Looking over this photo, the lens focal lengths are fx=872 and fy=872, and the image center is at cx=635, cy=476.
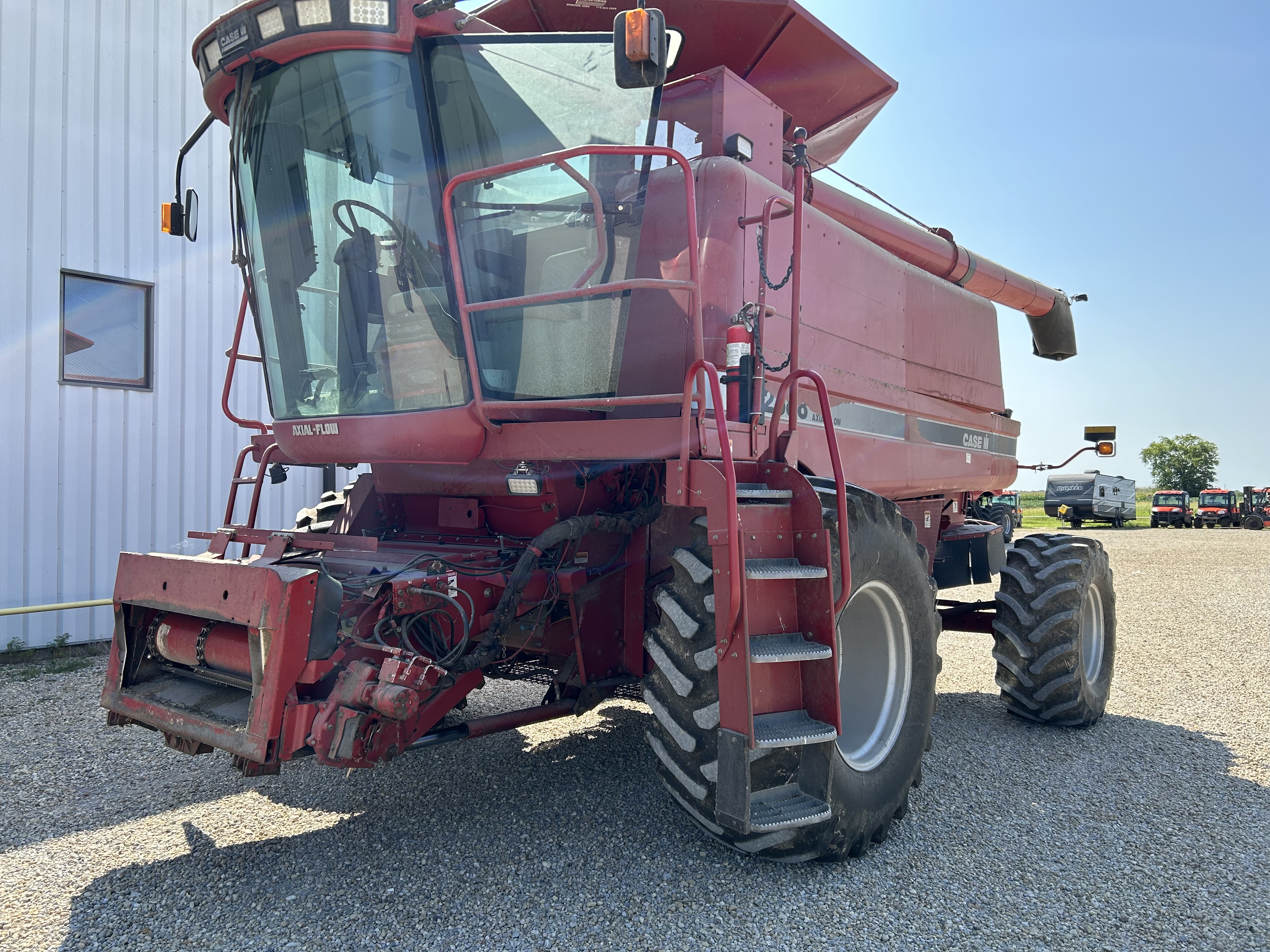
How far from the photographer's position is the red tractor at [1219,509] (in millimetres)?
35844

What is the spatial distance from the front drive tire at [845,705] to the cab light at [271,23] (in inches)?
99.1

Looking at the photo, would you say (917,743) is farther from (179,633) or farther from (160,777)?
(160,777)

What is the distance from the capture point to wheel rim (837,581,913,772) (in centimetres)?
356

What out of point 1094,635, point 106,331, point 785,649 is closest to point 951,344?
point 1094,635

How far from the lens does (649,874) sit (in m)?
3.13

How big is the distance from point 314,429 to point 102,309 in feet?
15.8

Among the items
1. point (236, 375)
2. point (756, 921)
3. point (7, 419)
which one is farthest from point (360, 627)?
point (236, 375)

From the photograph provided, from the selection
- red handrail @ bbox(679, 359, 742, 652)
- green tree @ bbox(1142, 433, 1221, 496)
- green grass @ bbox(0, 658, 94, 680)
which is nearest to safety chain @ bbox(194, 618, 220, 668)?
red handrail @ bbox(679, 359, 742, 652)

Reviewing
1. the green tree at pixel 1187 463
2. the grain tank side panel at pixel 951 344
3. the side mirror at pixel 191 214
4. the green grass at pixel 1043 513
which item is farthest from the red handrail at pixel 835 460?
the green tree at pixel 1187 463

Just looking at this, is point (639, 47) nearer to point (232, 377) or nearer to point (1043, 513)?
point (232, 377)

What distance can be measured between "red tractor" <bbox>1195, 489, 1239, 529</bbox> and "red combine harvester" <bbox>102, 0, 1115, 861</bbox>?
127 ft

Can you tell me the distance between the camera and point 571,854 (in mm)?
3303

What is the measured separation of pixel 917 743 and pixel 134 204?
7432mm

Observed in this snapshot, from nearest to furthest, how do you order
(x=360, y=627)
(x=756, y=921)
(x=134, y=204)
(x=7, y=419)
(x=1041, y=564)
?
1. (x=756, y=921)
2. (x=360, y=627)
3. (x=1041, y=564)
4. (x=7, y=419)
5. (x=134, y=204)
